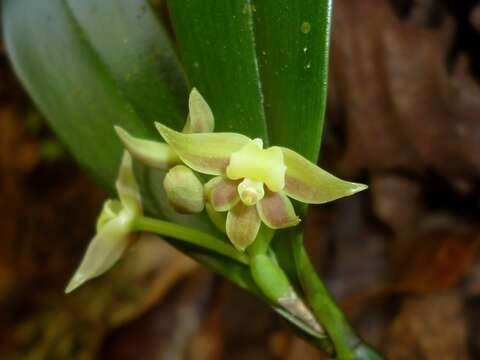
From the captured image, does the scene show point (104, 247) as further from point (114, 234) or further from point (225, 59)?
point (225, 59)

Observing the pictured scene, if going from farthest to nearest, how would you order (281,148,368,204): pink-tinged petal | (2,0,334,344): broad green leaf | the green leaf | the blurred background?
1. the blurred background
2. the green leaf
3. (2,0,334,344): broad green leaf
4. (281,148,368,204): pink-tinged petal

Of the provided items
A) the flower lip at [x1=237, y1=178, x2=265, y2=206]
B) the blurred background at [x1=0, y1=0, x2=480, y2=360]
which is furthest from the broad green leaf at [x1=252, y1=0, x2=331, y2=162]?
the blurred background at [x1=0, y1=0, x2=480, y2=360]

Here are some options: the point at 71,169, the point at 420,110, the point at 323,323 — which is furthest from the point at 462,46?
the point at 71,169

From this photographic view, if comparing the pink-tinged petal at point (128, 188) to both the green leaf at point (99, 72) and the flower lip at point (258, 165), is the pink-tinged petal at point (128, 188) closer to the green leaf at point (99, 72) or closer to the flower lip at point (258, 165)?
the green leaf at point (99, 72)

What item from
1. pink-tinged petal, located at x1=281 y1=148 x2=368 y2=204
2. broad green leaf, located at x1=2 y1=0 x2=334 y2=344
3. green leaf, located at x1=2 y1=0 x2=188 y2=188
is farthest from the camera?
green leaf, located at x1=2 y1=0 x2=188 y2=188

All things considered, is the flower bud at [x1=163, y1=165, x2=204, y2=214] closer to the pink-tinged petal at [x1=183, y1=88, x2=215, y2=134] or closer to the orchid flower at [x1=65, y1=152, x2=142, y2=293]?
the pink-tinged petal at [x1=183, y1=88, x2=215, y2=134]

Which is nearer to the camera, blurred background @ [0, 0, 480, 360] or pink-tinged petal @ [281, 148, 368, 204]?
pink-tinged petal @ [281, 148, 368, 204]

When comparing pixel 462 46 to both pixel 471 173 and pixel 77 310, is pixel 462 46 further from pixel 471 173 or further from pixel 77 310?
pixel 77 310
